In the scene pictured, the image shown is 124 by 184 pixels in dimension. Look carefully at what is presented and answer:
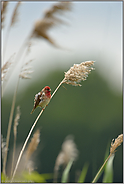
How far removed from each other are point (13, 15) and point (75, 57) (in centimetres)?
1804

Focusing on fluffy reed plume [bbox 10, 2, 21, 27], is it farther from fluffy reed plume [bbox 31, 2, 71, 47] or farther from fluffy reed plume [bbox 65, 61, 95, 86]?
fluffy reed plume [bbox 65, 61, 95, 86]

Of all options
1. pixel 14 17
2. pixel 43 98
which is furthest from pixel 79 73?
pixel 14 17

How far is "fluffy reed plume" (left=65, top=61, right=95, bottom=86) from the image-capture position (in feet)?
5.02

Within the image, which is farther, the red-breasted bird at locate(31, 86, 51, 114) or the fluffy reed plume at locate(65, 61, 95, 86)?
the red-breasted bird at locate(31, 86, 51, 114)

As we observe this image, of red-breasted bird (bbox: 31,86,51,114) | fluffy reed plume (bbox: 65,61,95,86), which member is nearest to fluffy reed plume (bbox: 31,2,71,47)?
fluffy reed plume (bbox: 65,61,95,86)

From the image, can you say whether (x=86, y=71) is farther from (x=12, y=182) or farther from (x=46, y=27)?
(x=12, y=182)

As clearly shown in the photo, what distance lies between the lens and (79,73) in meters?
1.53

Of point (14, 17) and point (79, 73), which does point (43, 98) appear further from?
point (14, 17)

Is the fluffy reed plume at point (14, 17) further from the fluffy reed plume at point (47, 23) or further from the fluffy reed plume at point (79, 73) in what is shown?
the fluffy reed plume at point (79, 73)

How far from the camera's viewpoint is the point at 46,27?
57.3 inches

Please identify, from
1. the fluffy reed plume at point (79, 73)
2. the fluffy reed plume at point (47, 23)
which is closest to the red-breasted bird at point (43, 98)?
the fluffy reed plume at point (79, 73)

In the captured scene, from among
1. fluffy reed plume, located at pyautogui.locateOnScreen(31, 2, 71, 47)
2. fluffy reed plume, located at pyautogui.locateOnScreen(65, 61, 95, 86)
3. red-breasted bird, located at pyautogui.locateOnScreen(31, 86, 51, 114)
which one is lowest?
red-breasted bird, located at pyautogui.locateOnScreen(31, 86, 51, 114)

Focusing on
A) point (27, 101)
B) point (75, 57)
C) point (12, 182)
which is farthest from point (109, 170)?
point (75, 57)

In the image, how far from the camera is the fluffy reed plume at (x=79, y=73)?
5.02 ft
